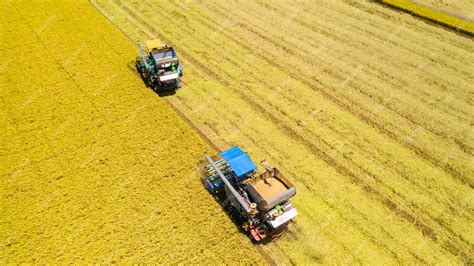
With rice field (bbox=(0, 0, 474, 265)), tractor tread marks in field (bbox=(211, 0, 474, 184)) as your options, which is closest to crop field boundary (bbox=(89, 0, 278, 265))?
rice field (bbox=(0, 0, 474, 265))

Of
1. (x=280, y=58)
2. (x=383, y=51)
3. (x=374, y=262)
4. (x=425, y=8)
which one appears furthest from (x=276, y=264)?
(x=425, y=8)

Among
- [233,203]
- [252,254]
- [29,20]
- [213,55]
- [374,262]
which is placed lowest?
[374,262]

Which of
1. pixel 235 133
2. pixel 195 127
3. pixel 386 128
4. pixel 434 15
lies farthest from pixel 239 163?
pixel 434 15

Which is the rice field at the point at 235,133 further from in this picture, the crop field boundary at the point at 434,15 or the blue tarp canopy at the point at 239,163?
the blue tarp canopy at the point at 239,163

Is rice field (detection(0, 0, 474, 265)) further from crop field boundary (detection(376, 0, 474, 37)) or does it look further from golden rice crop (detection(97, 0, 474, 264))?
crop field boundary (detection(376, 0, 474, 37))

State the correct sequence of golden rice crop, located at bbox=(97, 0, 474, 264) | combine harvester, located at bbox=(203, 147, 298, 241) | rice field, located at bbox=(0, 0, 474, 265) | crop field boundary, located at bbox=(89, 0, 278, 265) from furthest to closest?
golden rice crop, located at bbox=(97, 0, 474, 264), rice field, located at bbox=(0, 0, 474, 265), crop field boundary, located at bbox=(89, 0, 278, 265), combine harvester, located at bbox=(203, 147, 298, 241)

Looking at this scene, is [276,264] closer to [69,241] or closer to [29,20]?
[69,241]

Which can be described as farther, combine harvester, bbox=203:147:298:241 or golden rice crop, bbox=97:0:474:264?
golden rice crop, bbox=97:0:474:264
